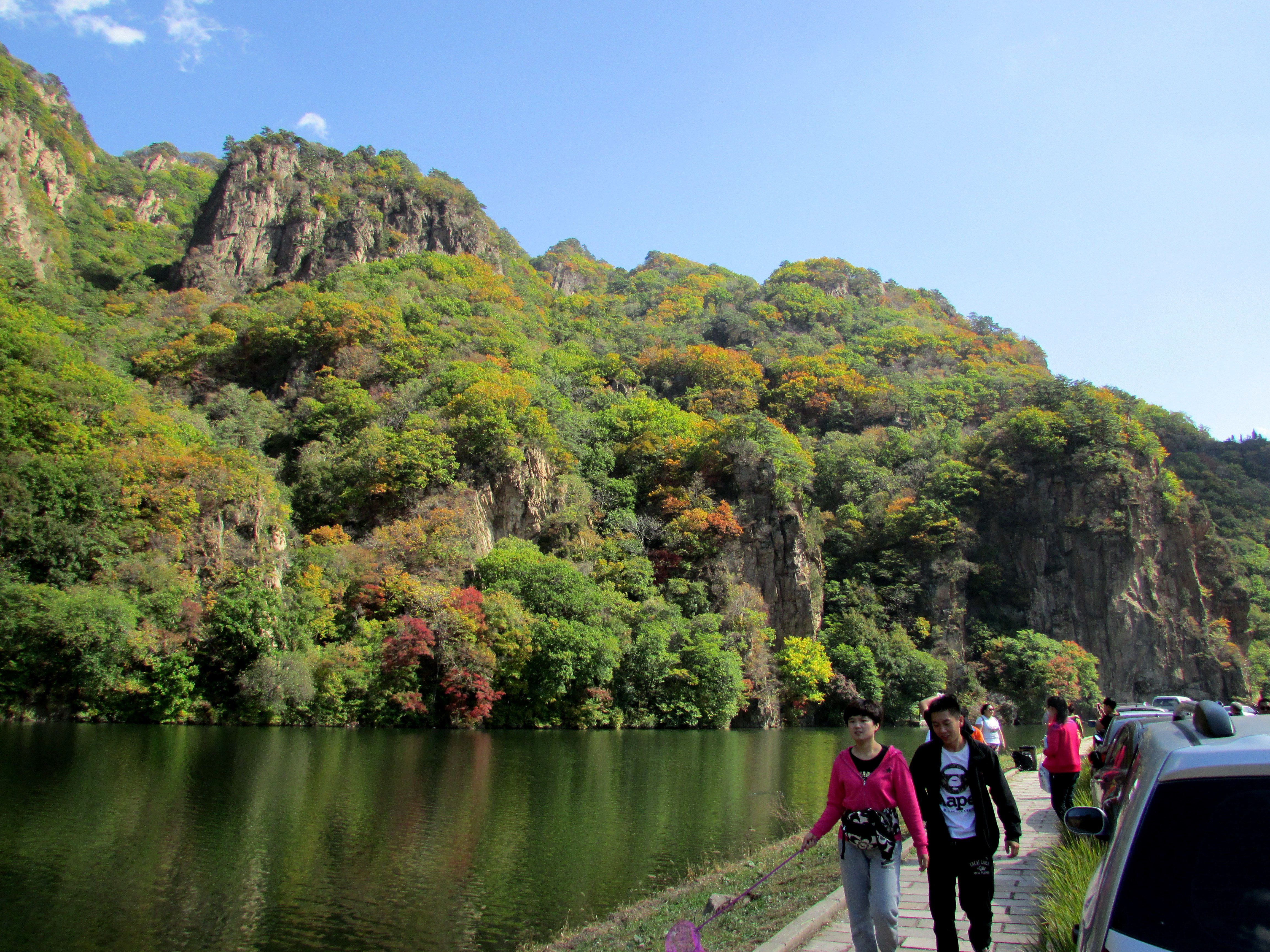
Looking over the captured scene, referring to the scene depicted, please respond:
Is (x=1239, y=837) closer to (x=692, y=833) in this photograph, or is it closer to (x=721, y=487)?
(x=692, y=833)

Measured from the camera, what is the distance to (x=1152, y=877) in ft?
8.93

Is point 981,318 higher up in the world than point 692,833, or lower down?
higher up

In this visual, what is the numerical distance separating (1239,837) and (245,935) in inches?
401

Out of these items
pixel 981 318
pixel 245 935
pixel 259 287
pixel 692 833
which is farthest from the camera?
pixel 981 318

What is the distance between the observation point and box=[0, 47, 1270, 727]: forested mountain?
114 ft

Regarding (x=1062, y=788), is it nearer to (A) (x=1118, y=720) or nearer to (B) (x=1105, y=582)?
(A) (x=1118, y=720)

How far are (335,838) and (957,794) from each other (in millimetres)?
11750

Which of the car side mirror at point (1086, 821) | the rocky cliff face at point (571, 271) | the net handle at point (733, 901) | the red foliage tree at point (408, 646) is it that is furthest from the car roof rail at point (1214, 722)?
the rocky cliff face at point (571, 271)

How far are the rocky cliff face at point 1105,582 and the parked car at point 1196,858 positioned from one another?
5904 centimetres

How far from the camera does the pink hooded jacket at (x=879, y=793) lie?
211 inches

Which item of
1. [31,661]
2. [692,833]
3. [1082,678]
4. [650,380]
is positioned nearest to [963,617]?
[1082,678]

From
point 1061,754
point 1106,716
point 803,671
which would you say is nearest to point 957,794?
point 1061,754

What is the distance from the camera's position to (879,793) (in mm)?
5422

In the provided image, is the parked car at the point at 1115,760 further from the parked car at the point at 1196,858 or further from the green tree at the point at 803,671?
the green tree at the point at 803,671
